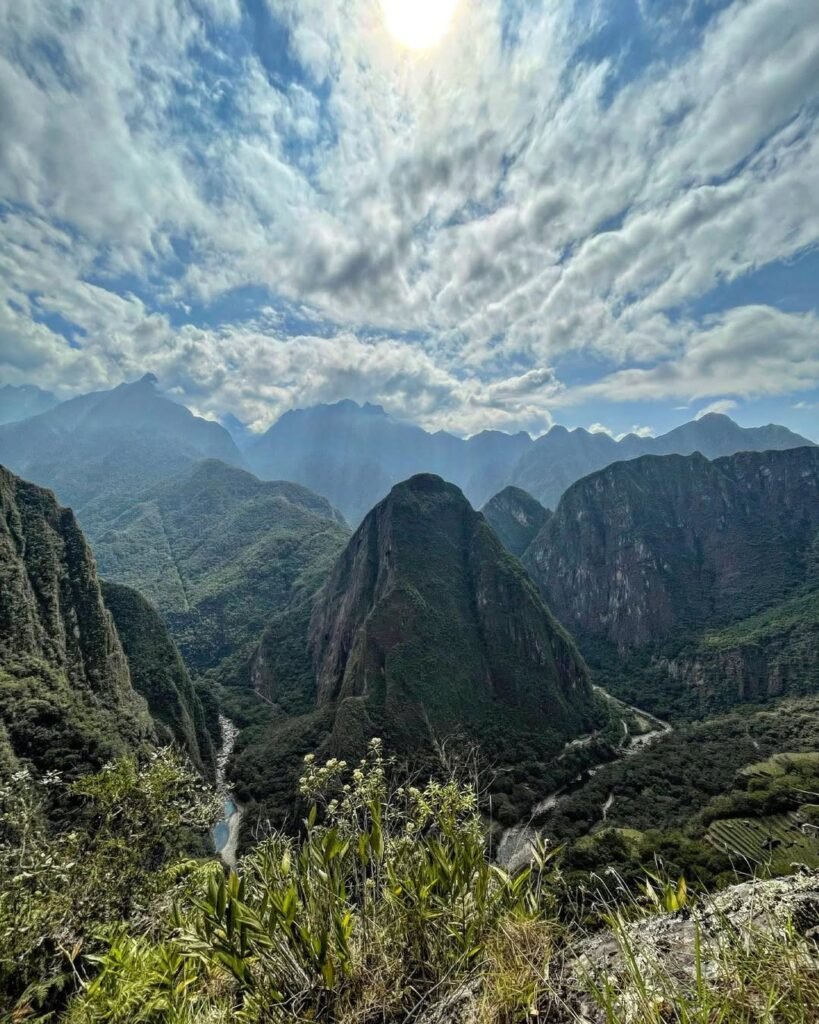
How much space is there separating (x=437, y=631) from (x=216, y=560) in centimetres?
10182

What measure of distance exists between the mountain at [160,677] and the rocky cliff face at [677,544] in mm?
105472

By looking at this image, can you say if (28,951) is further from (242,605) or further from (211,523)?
(211,523)

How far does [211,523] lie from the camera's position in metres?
177

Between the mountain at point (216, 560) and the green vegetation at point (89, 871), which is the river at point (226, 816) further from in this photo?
the green vegetation at point (89, 871)

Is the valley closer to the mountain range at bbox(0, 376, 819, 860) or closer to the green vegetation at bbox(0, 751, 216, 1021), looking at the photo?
the green vegetation at bbox(0, 751, 216, 1021)

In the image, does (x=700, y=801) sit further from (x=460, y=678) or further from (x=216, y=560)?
(x=216, y=560)

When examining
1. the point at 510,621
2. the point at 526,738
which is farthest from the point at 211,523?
the point at 526,738

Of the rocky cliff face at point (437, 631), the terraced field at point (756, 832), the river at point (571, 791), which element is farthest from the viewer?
the rocky cliff face at point (437, 631)

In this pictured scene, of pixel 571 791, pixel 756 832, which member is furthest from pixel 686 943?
pixel 571 791

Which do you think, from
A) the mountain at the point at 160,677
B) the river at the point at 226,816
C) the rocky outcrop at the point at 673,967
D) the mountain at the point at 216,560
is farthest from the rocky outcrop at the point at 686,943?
the mountain at the point at 216,560

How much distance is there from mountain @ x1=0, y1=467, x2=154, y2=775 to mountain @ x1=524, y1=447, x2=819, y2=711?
95567 mm

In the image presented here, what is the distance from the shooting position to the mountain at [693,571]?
88.3 meters

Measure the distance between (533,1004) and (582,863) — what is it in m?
42.6

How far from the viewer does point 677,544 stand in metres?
136
